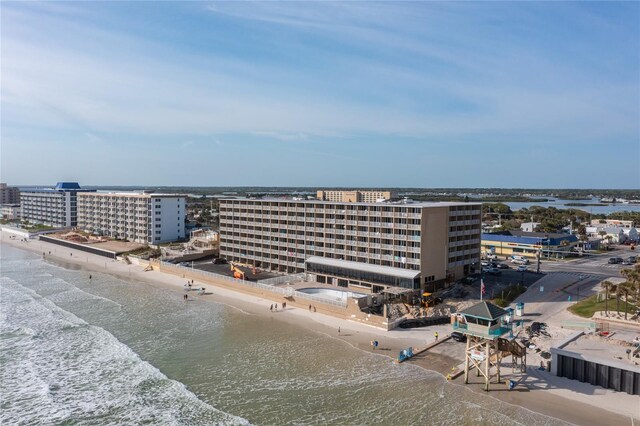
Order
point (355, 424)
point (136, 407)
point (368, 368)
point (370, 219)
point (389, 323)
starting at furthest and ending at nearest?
point (370, 219)
point (389, 323)
point (368, 368)
point (136, 407)
point (355, 424)

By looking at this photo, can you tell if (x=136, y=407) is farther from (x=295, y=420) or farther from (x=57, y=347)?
(x=57, y=347)

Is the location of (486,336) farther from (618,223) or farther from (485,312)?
(618,223)

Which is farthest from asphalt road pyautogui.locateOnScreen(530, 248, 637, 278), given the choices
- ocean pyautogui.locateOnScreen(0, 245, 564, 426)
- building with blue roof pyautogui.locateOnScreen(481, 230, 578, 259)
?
ocean pyautogui.locateOnScreen(0, 245, 564, 426)

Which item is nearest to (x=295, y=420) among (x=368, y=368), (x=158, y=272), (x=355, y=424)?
(x=355, y=424)

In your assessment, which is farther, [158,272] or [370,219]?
[158,272]

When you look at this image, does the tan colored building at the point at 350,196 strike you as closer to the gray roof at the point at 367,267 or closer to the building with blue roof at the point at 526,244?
the gray roof at the point at 367,267

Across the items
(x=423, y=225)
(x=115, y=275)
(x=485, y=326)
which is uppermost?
(x=423, y=225)

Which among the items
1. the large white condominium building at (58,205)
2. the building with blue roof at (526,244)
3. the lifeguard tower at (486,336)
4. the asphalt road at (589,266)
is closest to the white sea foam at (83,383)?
the lifeguard tower at (486,336)

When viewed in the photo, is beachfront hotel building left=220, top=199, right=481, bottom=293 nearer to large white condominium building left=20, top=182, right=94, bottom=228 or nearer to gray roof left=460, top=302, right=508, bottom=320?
gray roof left=460, top=302, right=508, bottom=320
